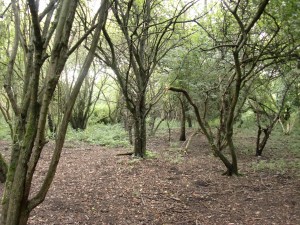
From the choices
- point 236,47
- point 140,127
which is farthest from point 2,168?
point 236,47

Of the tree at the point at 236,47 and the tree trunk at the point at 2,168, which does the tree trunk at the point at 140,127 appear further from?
the tree trunk at the point at 2,168

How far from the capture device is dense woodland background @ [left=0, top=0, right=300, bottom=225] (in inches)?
88.5

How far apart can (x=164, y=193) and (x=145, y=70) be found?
3.23 metres

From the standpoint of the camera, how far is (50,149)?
8922mm

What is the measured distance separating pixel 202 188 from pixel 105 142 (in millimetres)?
6147

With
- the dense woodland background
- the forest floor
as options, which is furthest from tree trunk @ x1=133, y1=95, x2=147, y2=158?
the forest floor

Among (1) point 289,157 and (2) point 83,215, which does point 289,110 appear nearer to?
(1) point 289,157

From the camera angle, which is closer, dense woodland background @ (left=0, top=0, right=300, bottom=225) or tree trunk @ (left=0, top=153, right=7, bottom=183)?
dense woodland background @ (left=0, top=0, right=300, bottom=225)

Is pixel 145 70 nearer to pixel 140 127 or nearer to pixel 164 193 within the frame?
pixel 140 127

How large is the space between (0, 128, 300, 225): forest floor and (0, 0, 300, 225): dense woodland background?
0.42 meters

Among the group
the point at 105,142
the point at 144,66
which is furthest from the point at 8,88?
the point at 105,142

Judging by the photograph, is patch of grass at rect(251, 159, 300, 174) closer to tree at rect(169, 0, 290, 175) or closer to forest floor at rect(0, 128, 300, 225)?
forest floor at rect(0, 128, 300, 225)

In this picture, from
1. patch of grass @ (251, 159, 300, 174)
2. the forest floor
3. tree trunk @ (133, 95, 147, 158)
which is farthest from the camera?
tree trunk @ (133, 95, 147, 158)

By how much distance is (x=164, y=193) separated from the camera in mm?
4902
